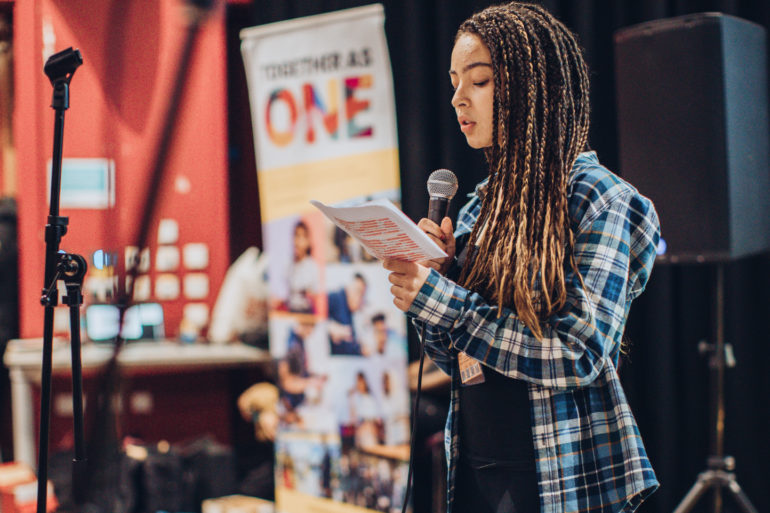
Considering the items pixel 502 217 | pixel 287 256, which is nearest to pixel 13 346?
pixel 287 256

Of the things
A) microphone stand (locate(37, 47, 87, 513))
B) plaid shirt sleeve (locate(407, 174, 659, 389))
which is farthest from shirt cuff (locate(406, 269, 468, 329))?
microphone stand (locate(37, 47, 87, 513))

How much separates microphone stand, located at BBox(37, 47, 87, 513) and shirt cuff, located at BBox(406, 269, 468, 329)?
0.60m

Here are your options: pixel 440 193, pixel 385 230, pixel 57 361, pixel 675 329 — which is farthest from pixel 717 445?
pixel 57 361

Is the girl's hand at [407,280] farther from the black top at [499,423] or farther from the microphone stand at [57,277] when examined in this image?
the microphone stand at [57,277]

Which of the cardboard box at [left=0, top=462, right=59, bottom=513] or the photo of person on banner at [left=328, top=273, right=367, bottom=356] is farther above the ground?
the photo of person on banner at [left=328, top=273, right=367, bottom=356]

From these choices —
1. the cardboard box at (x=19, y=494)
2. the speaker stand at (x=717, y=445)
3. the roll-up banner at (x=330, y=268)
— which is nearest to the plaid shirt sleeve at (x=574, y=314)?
the speaker stand at (x=717, y=445)

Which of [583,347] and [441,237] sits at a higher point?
[441,237]

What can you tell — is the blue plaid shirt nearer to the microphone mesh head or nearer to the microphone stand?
the microphone mesh head

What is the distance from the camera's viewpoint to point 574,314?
1094 mm

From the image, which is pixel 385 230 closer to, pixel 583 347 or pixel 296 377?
pixel 583 347

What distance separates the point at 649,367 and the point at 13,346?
2.94 m

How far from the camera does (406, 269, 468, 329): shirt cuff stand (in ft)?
3.70

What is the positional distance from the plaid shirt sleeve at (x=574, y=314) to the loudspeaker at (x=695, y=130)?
1077 mm

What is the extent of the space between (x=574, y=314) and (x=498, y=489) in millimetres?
315
